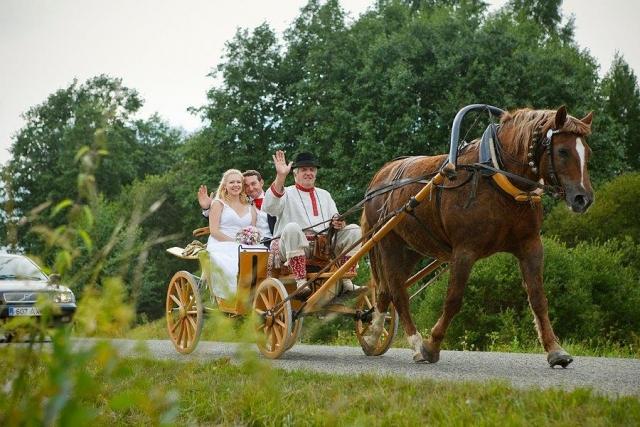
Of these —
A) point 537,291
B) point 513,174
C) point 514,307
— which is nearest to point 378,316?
point 537,291

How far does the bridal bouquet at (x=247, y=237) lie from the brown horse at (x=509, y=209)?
247 cm

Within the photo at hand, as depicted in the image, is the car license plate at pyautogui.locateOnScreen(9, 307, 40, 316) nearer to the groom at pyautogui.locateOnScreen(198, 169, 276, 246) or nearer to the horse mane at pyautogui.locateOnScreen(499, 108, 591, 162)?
the groom at pyautogui.locateOnScreen(198, 169, 276, 246)

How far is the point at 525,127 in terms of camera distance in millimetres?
6695

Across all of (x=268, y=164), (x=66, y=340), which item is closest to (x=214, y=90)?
(x=268, y=164)

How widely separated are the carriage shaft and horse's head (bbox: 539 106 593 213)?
0.93 metres

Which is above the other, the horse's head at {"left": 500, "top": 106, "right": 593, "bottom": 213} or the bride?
the horse's head at {"left": 500, "top": 106, "right": 593, "bottom": 213}

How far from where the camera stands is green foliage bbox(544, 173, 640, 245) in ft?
81.4

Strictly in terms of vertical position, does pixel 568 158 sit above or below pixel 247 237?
above

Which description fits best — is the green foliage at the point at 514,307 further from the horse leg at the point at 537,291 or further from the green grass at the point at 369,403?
the green grass at the point at 369,403

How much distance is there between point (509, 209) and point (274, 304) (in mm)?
2903

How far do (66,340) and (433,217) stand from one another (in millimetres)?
5991

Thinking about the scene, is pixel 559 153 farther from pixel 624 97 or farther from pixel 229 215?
pixel 624 97

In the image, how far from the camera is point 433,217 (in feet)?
24.1

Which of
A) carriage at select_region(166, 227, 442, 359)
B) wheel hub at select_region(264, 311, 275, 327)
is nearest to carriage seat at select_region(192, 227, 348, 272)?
carriage at select_region(166, 227, 442, 359)
